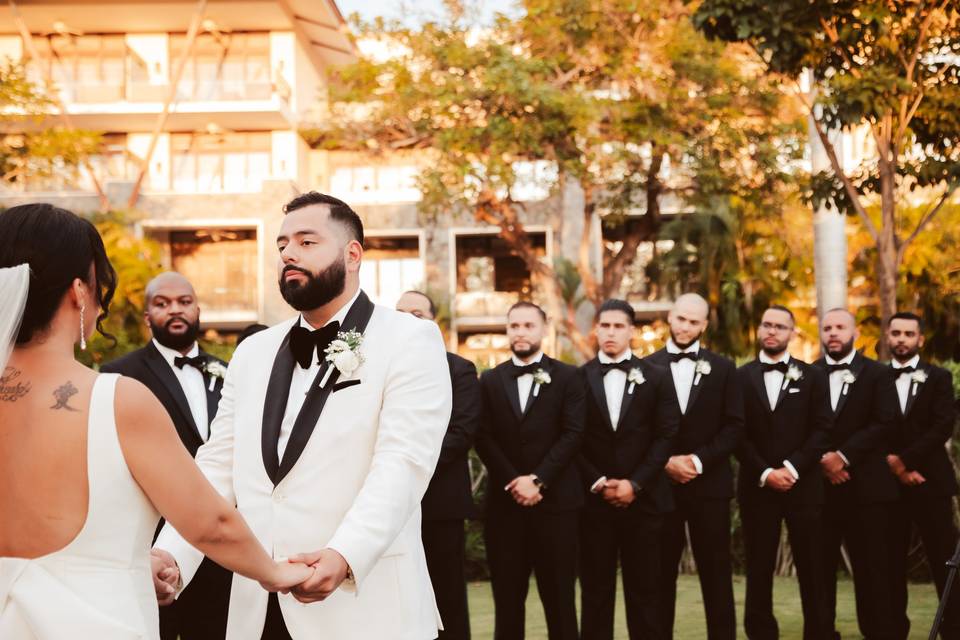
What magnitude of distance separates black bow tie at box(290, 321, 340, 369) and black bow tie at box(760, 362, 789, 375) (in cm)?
502

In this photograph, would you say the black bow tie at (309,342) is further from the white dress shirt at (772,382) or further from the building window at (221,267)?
the building window at (221,267)

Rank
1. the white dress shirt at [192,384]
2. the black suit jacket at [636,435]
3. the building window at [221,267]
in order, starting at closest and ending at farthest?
the white dress shirt at [192,384]
the black suit jacket at [636,435]
the building window at [221,267]

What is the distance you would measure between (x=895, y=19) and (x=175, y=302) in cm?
635

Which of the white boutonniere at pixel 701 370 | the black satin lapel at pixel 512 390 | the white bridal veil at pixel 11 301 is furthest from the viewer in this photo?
the white boutonniere at pixel 701 370

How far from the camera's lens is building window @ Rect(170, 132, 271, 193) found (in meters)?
34.1

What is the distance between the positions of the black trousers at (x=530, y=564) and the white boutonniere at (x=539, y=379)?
75cm

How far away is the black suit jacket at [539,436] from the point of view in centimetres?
714

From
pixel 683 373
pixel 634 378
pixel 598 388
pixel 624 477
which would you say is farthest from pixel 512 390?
pixel 683 373

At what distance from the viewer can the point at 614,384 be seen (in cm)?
752

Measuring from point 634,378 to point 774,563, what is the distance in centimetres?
152

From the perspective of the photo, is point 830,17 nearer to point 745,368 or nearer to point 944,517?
point 745,368

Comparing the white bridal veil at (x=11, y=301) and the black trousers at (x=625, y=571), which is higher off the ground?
the white bridal veil at (x=11, y=301)

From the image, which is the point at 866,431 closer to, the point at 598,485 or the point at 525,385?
the point at 598,485

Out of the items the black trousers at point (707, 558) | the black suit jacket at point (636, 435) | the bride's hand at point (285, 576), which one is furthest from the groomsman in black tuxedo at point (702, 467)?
the bride's hand at point (285, 576)
